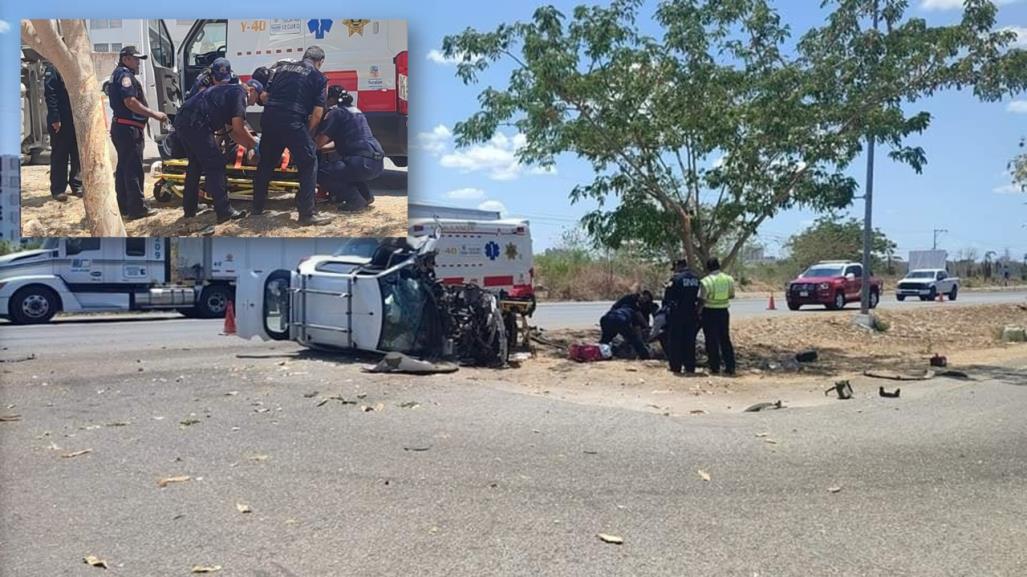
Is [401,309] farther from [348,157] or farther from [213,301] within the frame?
[213,301]

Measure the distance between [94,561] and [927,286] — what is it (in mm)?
43431

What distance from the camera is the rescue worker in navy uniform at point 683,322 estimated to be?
13.6m

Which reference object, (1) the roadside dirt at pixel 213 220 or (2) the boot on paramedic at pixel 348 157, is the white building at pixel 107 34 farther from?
(2) the boot on paramedic at pixel 348 157

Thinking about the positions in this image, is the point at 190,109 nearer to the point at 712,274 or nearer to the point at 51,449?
the point at 712,274

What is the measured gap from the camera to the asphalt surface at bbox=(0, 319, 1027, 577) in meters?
5.26

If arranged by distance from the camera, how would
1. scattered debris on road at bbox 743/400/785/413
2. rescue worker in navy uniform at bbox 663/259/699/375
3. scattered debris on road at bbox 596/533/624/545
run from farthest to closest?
rescue worker in navy uniform at bbox 663/259/699/375 < scattered debris on road at bbox 743/400/785/413 < scattered debris on road at bbox 596/533/624/545

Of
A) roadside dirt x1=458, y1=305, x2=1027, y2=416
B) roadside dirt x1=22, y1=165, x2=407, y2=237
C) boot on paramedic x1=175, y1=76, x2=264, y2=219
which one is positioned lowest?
roadside dirt x1=458, y1=305, x2=1027, y2=416

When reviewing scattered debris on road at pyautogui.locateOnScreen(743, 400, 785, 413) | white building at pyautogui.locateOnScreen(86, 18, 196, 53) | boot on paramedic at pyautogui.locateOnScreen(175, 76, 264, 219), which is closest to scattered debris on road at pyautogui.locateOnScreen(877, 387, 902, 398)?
scattered debris on road at pyautogui.locateOnScreen(743, 400, 785, 413)

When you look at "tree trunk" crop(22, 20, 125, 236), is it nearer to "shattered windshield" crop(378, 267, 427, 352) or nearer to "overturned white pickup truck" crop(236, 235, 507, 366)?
"overturned white pickup truck" crop(236, 235, 507, 366)

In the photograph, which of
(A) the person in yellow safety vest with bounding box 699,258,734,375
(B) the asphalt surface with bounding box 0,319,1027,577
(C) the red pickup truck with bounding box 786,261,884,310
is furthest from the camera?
(C) the red pickup truck with bounding box 786,261,884,310

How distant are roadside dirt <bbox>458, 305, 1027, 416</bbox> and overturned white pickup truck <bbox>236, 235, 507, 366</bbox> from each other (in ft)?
2.35

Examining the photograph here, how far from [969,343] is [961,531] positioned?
1571cm

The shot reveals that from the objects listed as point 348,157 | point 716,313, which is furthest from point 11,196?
point 716,313

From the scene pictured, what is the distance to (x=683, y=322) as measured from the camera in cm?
1358
